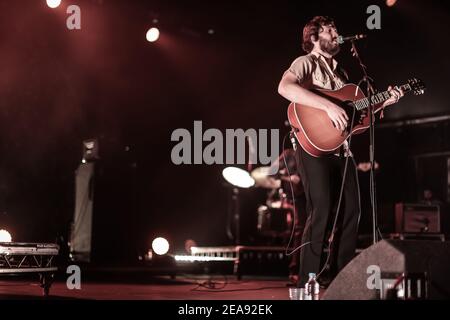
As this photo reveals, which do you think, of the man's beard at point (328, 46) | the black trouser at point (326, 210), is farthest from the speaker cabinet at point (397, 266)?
the man's beard at point (328, 46)

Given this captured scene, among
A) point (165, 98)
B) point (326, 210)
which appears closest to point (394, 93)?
point (326, 210)

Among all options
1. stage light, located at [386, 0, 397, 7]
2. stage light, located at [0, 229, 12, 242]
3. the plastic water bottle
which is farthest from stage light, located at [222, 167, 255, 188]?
the plastic water bottle

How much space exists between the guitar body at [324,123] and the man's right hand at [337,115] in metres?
0.08

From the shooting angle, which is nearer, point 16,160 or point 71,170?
point 16,160

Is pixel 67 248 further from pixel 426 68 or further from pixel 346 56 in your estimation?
pixel 426 68

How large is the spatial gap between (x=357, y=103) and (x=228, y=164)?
607 cm

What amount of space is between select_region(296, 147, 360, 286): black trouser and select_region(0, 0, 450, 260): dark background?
4.10m

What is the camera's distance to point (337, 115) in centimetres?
320

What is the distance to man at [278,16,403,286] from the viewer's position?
127 inches

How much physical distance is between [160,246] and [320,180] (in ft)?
13.1

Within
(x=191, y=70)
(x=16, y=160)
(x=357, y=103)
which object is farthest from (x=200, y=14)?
(x=357, y=103)

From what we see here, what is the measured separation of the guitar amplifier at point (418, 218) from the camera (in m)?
7.86

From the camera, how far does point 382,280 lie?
8.13 feet

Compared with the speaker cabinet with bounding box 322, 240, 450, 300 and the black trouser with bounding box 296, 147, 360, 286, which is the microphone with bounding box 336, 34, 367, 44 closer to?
the black trouser with bounding box 296, 147, 360, 286
